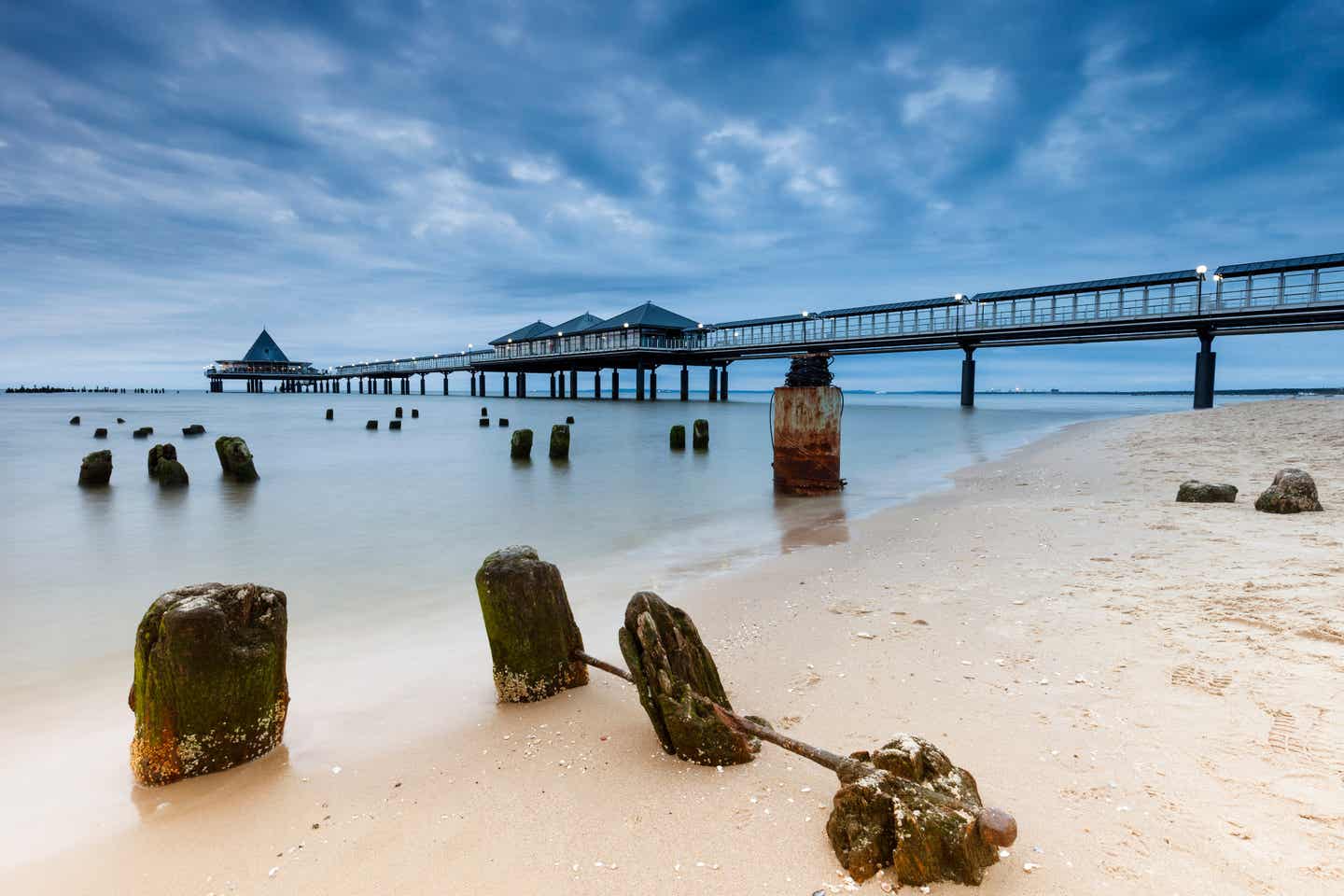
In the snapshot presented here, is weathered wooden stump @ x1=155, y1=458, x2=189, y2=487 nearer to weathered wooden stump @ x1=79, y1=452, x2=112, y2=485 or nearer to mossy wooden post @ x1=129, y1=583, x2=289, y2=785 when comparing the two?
weathered wooden stump @ x1=79, y1=452, x2=112, y2=485

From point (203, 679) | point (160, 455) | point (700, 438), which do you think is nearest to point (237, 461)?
point (160, 455)

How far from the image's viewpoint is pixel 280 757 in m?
3.21

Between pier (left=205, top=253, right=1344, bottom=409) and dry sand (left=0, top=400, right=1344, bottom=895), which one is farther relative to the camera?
pier (left=205, top=253, right=1344, bottom=409)

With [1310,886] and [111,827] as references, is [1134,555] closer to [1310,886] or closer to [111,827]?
[1310,886]

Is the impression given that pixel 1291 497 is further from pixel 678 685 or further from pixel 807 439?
pixel 678 685

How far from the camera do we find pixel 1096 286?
Answer: 42.9 meters

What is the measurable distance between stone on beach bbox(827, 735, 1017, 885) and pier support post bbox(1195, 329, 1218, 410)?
4618 cm

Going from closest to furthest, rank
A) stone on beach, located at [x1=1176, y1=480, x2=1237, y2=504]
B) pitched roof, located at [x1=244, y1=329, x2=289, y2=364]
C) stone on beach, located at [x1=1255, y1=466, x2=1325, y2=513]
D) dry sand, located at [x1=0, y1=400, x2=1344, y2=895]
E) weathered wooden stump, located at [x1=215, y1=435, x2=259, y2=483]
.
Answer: dry sand, located at [x1=0, y1=400, x2=1344, y2=895] < stone on beach, located at [x1=1255, y1=466, x2=1325, y2=513] < stone on beach, located at [x1=1176, y1=480, x2=1237, y2=504] < weathered wooden stump, located at [x1=215, y1=435, x2=259, y2=483] < pitched roof, located at [x1=244, y1=329, x2=289, y2=364]

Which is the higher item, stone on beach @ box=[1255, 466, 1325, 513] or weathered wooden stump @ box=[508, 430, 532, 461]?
stone on beach @ box=[1255, 466, 1325, 513]

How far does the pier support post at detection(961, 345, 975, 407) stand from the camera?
56.7 meters

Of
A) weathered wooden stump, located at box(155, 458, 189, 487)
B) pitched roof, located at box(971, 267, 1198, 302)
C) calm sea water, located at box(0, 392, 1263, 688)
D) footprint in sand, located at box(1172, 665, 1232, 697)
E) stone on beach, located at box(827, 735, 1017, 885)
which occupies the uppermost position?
pitched roof, located at box(971, 267, 1198, 302)

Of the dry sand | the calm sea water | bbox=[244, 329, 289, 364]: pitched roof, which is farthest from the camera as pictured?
bbox=[244, 329, 289, 364]: pitched roof

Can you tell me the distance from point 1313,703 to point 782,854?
2.68 meters

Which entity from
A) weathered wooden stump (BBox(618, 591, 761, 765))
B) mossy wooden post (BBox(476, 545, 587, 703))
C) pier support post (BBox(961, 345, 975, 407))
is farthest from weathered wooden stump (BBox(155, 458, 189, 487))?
pier support post (BBox(961, 345, 975, 407))
